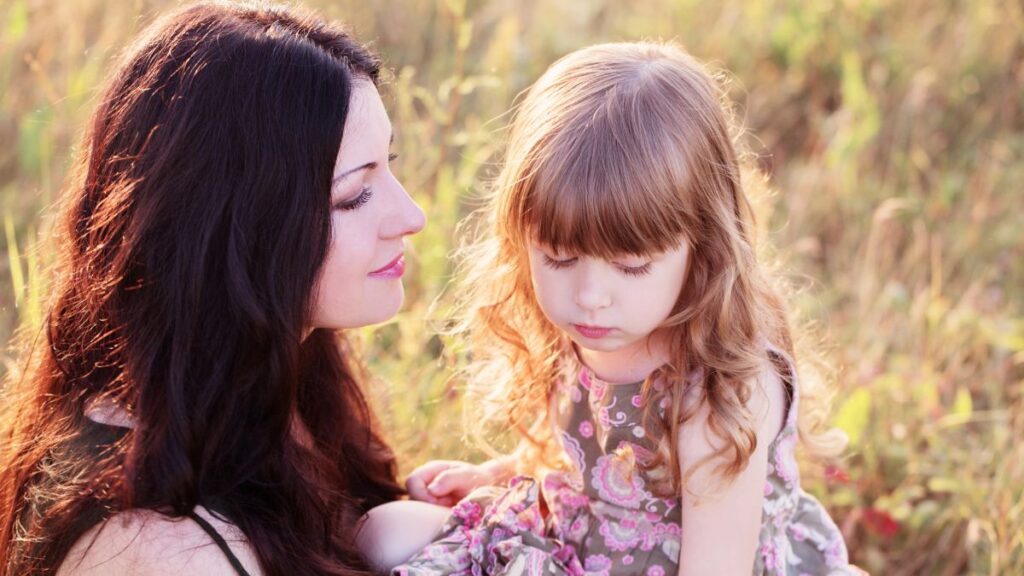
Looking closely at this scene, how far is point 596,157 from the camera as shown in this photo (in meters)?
1.79

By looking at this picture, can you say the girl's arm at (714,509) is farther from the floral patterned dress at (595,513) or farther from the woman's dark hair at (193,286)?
the woman's dark hair at (193,286)

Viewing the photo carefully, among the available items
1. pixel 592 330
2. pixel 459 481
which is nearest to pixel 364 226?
pixel 592 330

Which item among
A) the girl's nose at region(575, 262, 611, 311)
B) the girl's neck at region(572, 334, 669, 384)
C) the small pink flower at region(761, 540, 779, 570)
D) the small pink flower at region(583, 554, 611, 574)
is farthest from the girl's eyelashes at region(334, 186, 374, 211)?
the small pink flower at region(761, 540, 779, 570)

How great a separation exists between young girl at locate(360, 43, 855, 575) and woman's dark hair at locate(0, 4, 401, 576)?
34 centimetres

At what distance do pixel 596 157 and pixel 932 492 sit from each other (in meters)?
1.60

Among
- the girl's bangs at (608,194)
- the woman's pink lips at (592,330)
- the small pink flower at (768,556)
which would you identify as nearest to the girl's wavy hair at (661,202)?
the girl's bangs at (608,194)

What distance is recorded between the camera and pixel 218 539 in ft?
5.74

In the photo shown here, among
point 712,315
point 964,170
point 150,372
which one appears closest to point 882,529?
point 712,315

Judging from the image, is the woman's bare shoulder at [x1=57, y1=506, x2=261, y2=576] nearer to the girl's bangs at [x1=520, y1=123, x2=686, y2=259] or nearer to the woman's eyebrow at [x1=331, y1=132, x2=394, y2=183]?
the woman's eyebrow at [x1=331, y1=132, x2=394, y2=183]

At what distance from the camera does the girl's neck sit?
2012 millimetres

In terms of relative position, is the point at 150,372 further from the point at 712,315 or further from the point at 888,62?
the point at 888,62

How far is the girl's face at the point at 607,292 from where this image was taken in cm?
182

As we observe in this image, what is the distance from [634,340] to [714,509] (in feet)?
1.02

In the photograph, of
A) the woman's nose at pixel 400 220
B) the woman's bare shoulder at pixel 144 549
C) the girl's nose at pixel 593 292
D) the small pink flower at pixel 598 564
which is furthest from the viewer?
the small pink flower at pixel 598 564
